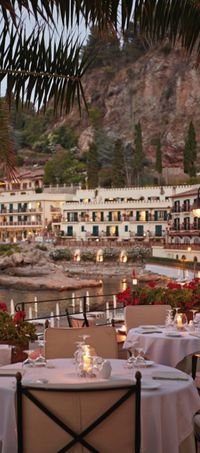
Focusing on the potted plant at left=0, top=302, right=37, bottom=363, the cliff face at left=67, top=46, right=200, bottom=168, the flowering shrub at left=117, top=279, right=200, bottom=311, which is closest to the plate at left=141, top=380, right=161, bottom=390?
the potted plant at left=0, top=302, right=37, bottom=363

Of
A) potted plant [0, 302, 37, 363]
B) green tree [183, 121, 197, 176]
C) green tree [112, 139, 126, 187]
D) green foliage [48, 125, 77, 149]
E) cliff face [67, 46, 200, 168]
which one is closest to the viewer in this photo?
potted plant [0, 302, 37, 363]

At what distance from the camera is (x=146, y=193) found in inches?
2608

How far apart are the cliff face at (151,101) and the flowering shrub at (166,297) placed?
8230 centimetres

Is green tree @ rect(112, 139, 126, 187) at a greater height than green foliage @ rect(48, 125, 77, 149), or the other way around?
green foliage @ rect(48, 125, 77, 149)

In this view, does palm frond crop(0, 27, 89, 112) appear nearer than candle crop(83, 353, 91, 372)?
No

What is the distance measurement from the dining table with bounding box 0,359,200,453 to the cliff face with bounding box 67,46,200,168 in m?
87.2

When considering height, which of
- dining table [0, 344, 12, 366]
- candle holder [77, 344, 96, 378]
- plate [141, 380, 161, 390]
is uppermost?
candle holder [77, 344, 96, 378]

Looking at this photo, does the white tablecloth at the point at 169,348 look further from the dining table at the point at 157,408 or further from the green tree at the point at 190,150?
the green tree at the point at 190,150

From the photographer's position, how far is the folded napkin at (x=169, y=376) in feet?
12.6

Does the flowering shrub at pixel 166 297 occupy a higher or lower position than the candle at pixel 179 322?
lower

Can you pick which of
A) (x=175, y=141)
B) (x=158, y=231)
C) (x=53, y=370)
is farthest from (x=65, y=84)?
(x=175, y=141)

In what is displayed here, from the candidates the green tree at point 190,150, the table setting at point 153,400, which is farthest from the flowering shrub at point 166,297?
the green tree at point 190,150

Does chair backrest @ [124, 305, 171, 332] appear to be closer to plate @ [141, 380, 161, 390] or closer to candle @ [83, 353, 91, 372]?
candle @ [83, 353, 91, 372]

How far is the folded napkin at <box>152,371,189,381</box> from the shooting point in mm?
3840
